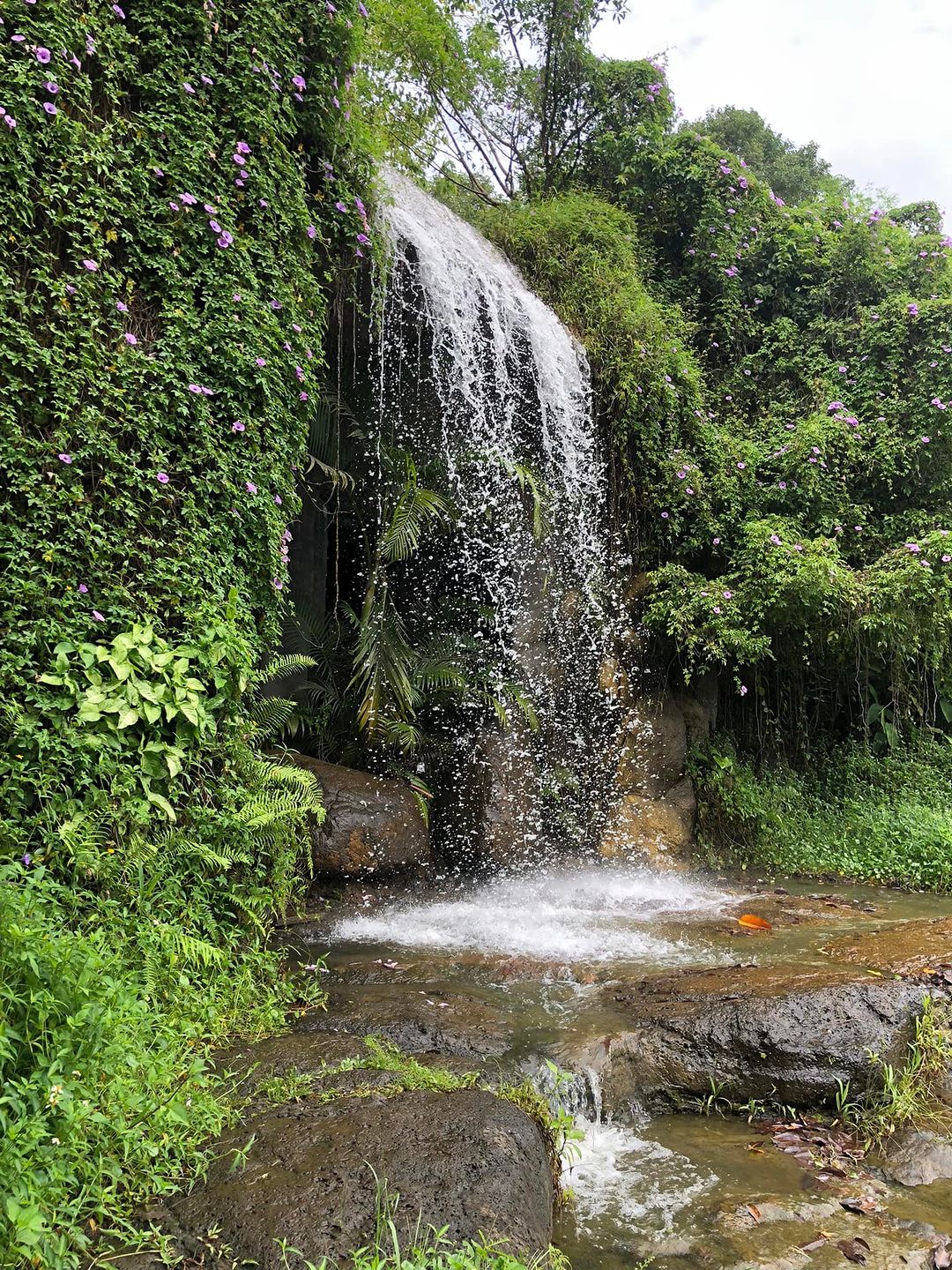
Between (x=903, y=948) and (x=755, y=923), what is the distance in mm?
1285

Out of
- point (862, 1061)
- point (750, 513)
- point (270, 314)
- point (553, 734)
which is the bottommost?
point (862, 1061)

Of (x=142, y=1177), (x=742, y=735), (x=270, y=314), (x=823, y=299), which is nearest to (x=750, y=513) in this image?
(x=742, y=735)

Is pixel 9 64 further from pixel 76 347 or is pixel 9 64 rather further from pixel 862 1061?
pixel 862 1061

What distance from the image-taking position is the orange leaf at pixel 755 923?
600 cm

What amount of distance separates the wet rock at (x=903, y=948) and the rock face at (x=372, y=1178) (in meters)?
2.59

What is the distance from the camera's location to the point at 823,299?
1073 cm

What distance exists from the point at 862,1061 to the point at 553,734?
4.81 metres

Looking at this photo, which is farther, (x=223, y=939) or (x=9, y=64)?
(x=223, y=939)

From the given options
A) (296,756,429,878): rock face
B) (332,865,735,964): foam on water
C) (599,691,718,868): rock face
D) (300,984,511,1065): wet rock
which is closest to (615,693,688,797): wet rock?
(599,691,718,868): rock face

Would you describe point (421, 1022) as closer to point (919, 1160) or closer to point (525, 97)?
point (919, 1160)

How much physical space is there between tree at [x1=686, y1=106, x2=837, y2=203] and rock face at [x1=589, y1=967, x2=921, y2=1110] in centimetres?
1607

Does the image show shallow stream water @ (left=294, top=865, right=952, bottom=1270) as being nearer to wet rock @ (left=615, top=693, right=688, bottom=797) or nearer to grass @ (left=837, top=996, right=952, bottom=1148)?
grass @ (left=837, top=996, right=952, bottom=1148)

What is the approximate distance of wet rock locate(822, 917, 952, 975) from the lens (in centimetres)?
458

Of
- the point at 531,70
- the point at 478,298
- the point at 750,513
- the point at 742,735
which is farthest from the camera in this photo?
the point at 531,70
